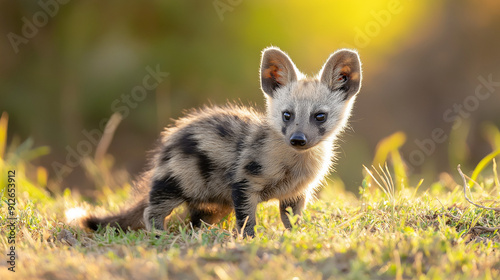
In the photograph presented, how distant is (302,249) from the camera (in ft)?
11.4

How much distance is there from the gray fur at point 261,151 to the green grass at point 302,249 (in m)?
0.38

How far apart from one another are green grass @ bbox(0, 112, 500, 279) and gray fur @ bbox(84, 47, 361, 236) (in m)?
0.38

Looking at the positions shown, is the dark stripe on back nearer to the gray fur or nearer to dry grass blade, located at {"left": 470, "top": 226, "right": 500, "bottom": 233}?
the gray fur

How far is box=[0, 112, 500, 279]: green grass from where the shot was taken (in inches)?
122

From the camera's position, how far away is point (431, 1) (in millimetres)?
12094

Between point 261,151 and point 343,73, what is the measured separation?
3.65 feet

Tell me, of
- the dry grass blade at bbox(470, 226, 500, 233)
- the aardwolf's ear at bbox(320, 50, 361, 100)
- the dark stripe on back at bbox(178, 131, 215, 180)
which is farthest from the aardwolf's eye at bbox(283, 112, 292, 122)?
the dry grass blade at bbox(470, 226, 500, 233)

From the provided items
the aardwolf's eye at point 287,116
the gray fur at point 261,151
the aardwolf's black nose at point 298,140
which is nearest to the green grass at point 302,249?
the gray fur at point 261,151

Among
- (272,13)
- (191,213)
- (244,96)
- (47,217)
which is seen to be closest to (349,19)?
(272,13)

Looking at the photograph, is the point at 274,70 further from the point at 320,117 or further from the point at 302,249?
the point at 302,249

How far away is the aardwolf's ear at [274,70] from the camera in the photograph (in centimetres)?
526

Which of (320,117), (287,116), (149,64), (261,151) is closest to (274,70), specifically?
(287,116)

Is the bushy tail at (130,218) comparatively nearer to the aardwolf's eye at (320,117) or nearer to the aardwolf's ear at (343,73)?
the aardwolf's eye at (320,117)

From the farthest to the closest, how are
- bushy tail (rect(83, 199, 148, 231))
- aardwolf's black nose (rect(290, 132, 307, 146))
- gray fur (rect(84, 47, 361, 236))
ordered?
bushy tail (rect(83, 199, 148, 231)), gray fur (rect(84, 47, 361, 236)), aardwolf's black nose (rect(290, 132, 307, 146))
